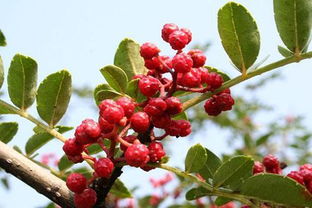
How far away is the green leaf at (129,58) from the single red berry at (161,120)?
42cm

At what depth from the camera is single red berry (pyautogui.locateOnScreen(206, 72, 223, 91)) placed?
6.12ft

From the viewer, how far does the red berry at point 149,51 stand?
1.96 m

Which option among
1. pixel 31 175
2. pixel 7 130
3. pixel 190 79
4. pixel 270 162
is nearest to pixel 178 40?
pixel 190 79

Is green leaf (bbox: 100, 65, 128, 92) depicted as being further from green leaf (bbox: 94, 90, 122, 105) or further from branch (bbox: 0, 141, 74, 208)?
branch (bbox: 0, 141, 74, 208)

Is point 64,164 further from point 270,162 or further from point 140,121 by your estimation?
point 270,162

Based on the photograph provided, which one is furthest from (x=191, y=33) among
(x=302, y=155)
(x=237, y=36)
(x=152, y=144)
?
(x=302, y=155)

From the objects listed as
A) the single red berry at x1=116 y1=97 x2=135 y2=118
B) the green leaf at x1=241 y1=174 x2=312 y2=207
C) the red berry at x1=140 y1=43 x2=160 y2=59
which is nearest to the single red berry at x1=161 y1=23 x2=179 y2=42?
the red berry at x1=140 y1=43 x2=160 y2=59

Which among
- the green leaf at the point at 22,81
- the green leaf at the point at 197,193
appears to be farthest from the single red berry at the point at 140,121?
the green leaf at the point at 22,81

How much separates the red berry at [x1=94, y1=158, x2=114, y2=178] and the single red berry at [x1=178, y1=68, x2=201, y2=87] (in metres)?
0.43

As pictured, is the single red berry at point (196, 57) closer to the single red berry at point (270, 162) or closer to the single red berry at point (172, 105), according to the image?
the single red berry at point (172, 105)

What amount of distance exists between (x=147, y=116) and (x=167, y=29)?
519mm

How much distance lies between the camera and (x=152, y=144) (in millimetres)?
1819

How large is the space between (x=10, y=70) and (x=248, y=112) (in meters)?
5.63

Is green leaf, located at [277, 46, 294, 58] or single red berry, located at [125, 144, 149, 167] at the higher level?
green leaf, located at [277, 46, 294, 58]
